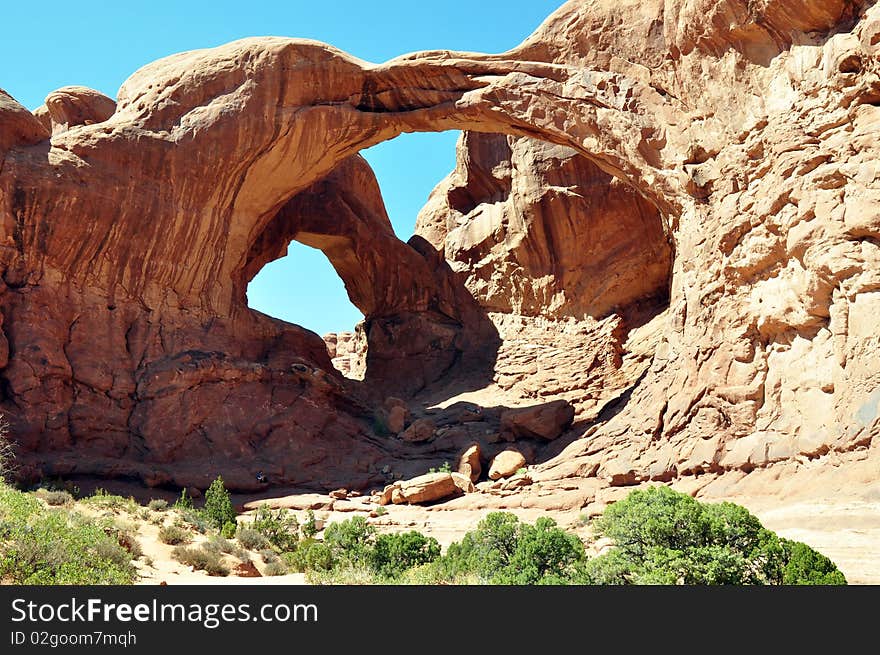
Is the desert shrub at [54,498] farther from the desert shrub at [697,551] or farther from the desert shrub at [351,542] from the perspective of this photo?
the desert shrub at [697,551]

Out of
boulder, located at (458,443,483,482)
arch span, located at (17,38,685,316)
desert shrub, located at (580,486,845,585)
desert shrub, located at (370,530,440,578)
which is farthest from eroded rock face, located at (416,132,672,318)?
desert shrub, located at (580,486,845,585)

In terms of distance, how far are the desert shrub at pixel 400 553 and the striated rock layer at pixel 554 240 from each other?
6426 millimetres

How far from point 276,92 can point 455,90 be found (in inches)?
196

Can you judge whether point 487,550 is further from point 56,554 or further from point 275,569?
point 56,554

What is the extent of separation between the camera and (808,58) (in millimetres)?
15055

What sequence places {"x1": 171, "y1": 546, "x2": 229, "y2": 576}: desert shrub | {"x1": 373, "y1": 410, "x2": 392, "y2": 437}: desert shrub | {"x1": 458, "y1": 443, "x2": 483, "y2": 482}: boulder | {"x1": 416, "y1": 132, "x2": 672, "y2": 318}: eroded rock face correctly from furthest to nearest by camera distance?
{"x1": 416, "y1": 132, "x2": 672, "y2": 318}: eroded rock face < {"x1": 373, "y1": 410, "x2": 392, "y2": 437}: desert shrub < {"x1": 458, "y1": 443, "x2": 483, "y2": 482}: boulder < {"x1": 171, "y1": 546, "x2": 229, "y2": 576}: desert shrub

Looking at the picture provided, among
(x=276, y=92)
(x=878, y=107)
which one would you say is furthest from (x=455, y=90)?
(x=878, y=107)

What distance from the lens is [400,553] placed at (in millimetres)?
10273

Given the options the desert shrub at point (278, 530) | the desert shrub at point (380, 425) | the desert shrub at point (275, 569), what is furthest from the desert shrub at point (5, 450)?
the desert shrub at point (380, 425)

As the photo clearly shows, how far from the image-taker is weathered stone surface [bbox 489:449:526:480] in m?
19.0

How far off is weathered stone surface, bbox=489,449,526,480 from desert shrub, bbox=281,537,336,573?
24.4ft

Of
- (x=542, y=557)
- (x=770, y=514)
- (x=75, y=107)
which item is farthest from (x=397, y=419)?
(x=542, y=557)

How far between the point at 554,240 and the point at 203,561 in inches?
739

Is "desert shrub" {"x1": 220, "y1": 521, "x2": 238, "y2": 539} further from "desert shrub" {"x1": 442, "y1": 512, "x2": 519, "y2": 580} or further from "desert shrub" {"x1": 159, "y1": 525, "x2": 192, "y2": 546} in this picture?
"desert shrub" {"x1": 442, "y1": 512, "x2": 519, "y2": 580}
